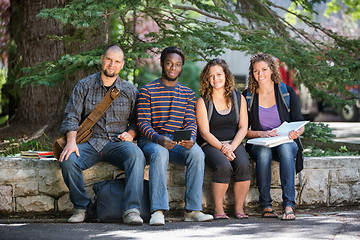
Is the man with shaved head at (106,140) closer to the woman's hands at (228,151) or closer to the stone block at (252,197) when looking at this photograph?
the woman's hands at (228,151)

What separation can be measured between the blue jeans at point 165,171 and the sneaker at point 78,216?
2.20 ft

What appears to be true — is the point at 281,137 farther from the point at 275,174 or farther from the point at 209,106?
the point at 209,106

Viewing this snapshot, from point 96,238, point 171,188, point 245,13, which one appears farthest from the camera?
point 245,13

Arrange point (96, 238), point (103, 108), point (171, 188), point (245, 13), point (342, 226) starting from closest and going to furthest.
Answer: point (96, 238), point (342, 226), point (103, 108), point (171, 188), point (245, 13)

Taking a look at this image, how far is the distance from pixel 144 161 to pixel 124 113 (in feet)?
2.05

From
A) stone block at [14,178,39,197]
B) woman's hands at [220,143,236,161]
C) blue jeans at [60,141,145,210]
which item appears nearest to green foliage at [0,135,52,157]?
stone block at [14,178,39,197]

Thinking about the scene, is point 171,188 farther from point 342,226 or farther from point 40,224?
point 342,226

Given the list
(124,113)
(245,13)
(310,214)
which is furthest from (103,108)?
(245,13)

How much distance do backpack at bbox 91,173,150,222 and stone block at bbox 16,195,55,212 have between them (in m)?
0.64

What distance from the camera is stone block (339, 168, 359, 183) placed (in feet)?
19.6

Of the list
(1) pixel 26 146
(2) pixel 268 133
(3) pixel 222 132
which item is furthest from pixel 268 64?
(1) pixel 26 146

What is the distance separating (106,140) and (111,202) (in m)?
0.64

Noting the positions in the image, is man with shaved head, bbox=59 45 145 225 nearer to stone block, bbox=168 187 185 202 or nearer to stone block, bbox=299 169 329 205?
stone block, bbox=168 187 185 202

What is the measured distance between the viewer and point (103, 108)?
5.24 meters
